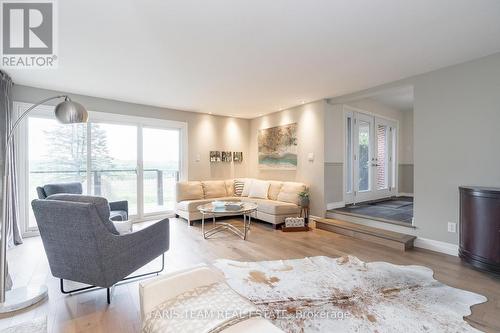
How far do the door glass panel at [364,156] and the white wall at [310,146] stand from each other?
132 centimetres

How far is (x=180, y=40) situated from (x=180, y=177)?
3641 millimetres

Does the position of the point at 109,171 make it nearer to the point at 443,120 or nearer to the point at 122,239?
the point at 122,239

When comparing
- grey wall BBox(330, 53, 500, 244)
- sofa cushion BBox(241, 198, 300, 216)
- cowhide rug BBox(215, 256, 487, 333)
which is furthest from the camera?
sofa cushion BBox(241, 198, 300, 216)

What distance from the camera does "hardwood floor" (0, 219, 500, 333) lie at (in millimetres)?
1878

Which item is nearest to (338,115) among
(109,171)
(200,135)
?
(200,135)

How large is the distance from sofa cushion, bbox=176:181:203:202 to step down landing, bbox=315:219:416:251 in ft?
8.52

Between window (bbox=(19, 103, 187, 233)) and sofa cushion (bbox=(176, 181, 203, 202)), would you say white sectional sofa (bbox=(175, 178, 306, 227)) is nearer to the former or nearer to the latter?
sofa cushion (bbox=(176, 181, 203, 202))

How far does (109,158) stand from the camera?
471 cm

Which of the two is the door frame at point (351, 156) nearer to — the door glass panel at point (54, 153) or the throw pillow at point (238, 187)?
the throw pillow at point (238, 187)

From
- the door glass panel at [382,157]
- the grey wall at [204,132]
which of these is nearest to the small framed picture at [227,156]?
the grey wall at [204,132]

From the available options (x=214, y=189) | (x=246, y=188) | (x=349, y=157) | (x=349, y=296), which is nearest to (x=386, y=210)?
(x=349, y=157)

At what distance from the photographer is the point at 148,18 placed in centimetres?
209

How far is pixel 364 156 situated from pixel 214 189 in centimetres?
360

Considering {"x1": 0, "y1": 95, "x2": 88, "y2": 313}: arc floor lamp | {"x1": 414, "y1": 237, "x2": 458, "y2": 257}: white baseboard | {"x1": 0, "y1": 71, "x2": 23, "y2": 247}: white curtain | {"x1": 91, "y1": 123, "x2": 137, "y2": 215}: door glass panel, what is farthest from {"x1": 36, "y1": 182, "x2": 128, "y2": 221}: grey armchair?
{"x1": 414, "y1": 237, "x2": 458, "y2": 257}: white baseboard
